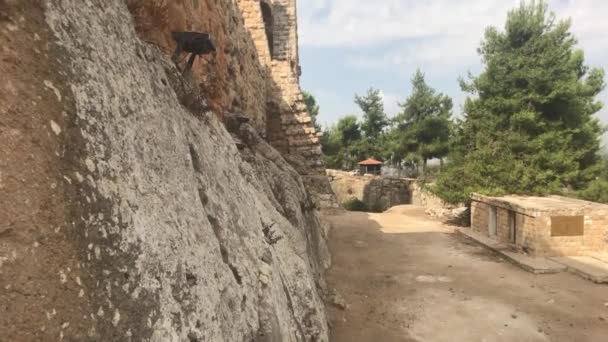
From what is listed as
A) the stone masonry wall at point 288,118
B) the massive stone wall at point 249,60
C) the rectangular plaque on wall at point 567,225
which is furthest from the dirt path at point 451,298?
the massive stone wall at point 249,60

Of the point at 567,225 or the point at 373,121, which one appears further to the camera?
the point at 373,121

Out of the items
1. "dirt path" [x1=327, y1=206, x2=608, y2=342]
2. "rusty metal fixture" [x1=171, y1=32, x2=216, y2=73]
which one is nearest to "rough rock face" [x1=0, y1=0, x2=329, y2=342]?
"rusty metal fixture" [x1=171, y1=32, x2=216, y2=73]

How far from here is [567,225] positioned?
10891 millimetres

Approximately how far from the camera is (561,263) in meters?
10.1

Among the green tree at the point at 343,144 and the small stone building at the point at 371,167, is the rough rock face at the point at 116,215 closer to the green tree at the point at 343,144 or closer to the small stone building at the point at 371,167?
the small stone building at the point at 371,167

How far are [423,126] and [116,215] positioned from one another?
32.7m

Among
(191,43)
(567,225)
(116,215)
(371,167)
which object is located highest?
(191,43)

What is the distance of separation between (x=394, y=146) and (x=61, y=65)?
1316 inches

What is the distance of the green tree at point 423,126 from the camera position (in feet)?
105

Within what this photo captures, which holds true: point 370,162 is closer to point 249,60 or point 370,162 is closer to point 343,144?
point 343,144

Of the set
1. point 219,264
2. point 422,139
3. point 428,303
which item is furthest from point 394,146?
point 219,264

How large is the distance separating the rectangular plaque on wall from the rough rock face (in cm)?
1058

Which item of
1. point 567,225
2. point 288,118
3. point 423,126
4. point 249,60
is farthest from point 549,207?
point 423,126

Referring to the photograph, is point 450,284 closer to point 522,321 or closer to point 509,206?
point 522,321
